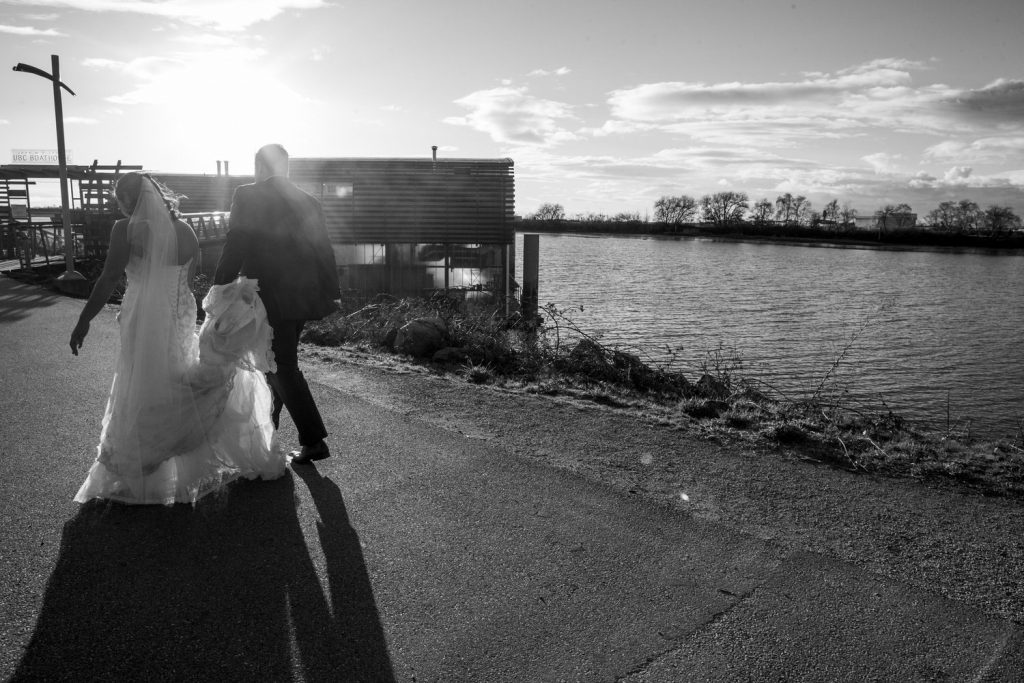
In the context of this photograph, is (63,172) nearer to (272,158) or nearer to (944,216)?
(272,158)

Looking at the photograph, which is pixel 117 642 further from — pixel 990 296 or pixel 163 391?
pixel 990 296

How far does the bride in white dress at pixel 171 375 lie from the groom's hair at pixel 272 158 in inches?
25.8

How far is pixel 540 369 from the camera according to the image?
889 centimetres

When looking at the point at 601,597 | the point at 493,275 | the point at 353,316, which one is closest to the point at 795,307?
the point at 493,275

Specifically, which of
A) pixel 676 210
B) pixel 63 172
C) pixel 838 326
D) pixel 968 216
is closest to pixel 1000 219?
pixel 968 216

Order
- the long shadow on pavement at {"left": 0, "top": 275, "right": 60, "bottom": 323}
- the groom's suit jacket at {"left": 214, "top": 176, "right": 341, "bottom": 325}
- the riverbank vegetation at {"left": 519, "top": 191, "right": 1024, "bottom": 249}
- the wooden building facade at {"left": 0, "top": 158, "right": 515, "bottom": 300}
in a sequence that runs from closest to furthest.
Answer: the groom's suit jacket at {"left": 214, "top": 176, "right": 341, "bottom": 325}, the long shadow on pavement at {"left": 0, "top": 275, "right": 60, "bottom": 323}, the wooden building facade at {"left": 0, "top": 158, "right": 515, "bottom": 300}, the riverbank vegetation at {"left": 519, "top": 191, "right": 1024, "bottom": 249}

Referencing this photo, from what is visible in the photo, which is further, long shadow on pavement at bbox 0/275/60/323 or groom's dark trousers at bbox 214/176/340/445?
long shadow on pavement at bbox 0/275/60/323

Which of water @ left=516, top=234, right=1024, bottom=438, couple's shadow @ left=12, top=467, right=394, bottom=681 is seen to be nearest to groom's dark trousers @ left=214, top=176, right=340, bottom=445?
couple's shadow @ left=12, top=467, right=394, bottom=681

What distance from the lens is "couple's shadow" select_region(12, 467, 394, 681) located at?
9.20 feet

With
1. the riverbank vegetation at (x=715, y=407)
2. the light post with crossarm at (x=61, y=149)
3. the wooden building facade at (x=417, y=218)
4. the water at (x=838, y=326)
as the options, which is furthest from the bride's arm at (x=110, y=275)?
the wooden building facade at (x=417, y=218)

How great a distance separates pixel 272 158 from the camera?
4883 mm

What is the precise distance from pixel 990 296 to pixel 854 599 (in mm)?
41650

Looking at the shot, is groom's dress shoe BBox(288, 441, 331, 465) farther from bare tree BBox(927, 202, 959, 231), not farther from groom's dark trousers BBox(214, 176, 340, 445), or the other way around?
bare tree BBox(927, 202, 959, 231)

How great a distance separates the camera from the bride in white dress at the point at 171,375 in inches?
169
